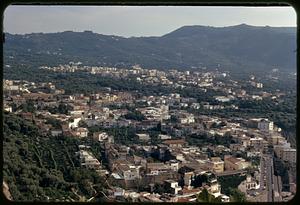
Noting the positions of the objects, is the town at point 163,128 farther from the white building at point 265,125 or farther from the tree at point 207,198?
the tree at point 207,198

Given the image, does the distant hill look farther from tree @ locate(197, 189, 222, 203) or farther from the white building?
tree @ locate(197, 189, 222, 203)

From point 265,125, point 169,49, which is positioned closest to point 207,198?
point 265,125

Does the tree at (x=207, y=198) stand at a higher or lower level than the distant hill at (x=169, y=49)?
lower

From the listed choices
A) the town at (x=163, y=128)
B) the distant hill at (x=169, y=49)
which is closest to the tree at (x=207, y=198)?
the town at (x=163, y=128)

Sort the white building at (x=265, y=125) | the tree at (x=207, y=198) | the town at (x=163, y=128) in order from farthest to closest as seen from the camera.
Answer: the white building at (x=265, y=125) < the town at (x=163, y=128) < the tree at (x=207, y=198)

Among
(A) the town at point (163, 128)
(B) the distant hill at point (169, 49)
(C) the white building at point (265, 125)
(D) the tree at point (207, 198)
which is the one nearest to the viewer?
(D) the tree at point (207, 198)

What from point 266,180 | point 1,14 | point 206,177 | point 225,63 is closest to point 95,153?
point 206,177
